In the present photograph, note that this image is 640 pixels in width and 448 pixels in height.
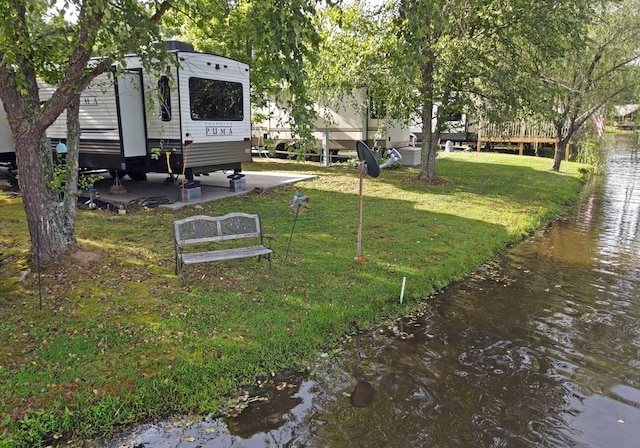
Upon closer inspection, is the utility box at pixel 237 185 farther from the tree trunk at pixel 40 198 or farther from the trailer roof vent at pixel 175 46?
the tree trunk at pixel 40 198

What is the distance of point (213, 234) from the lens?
6.40 meters

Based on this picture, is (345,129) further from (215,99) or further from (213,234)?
(213,234)

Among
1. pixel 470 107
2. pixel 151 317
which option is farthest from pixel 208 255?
pixel 470 107

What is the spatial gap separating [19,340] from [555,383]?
5063 mm

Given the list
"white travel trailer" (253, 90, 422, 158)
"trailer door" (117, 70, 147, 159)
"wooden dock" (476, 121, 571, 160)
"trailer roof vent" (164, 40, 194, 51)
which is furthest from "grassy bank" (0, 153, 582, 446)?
"wooden dock" (476, 121, 571, 160)

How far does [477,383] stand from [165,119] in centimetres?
842

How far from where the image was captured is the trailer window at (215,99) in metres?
10.4

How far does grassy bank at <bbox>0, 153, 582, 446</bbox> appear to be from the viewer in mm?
3961

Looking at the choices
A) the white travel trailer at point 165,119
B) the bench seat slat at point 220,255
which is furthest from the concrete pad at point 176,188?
the bench seat slat at point 220,255

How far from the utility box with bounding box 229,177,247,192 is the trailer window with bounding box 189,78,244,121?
4.95 feet

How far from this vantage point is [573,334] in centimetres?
554

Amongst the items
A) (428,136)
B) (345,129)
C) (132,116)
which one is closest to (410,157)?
(345,129)

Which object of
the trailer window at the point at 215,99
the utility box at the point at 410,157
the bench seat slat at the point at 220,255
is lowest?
the bench seat slat at the point at 220,255

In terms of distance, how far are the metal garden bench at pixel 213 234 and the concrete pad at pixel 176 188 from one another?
3.80 metres
